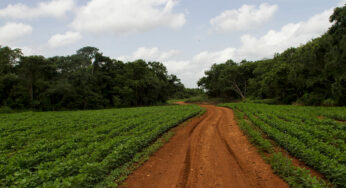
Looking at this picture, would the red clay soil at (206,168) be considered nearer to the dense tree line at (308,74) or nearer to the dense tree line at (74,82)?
the dense tree line at (308,74)

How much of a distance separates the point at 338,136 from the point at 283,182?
20.9 feet

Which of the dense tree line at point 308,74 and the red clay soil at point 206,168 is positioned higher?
the dense tree line at point 308,74

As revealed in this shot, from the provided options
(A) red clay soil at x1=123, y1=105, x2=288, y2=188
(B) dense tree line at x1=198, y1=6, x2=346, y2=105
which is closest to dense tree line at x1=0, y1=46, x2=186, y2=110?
(B) dense tree line at x1=198, y1=6, x2=346, y2=105

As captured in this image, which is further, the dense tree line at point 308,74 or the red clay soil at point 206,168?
the dense tree line at point 308,74

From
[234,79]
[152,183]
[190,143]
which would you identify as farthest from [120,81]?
[152,183]

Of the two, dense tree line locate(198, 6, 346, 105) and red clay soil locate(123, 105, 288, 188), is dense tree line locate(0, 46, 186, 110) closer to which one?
dense tree line locate(198, 6, 346, 105)

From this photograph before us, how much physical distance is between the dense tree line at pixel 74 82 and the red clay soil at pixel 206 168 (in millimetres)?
39920

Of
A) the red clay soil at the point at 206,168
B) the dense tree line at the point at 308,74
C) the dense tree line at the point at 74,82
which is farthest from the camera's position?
the dense tree line at the point at 74,82

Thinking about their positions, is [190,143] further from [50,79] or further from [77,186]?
[50,79]

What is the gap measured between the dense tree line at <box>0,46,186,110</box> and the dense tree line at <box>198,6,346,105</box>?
26.5m

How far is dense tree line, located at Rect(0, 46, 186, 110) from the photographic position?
35750 mm

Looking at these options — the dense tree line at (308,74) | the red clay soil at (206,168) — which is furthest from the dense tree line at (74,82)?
the red clay soil at (206,168)

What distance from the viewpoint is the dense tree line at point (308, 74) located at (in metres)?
23.3

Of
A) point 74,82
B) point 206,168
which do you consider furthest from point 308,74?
point 74,82
